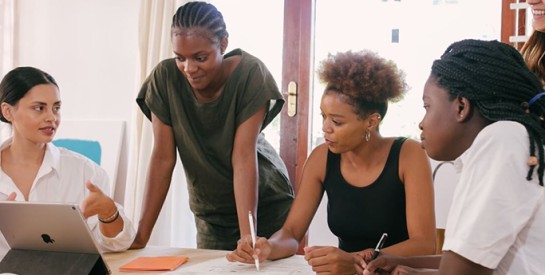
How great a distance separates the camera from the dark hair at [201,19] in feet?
6.24

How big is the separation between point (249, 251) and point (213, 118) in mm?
534

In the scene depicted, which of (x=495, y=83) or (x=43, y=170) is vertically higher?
(x=495, y=83)

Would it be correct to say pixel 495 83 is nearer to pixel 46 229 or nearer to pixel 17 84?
pixel 46 229

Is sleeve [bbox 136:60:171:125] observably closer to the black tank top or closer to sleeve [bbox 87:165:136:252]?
sleeve [bbox 87:165:136:252]

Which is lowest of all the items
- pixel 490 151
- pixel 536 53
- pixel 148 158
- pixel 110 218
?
pixel 148 158

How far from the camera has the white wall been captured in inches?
153

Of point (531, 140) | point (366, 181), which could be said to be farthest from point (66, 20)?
point (531, 140)

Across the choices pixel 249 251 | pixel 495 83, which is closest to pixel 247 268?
pixel 249 251

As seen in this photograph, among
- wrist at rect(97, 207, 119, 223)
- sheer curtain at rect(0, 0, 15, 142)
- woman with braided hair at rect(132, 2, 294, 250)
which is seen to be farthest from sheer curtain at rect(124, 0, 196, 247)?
wrist at rect(97, 207, 119, 223)

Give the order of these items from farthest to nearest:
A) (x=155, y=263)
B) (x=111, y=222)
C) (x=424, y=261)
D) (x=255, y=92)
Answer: (x=255, y=92)
(x=111, y=222)
(x=155, y=263)
(x=424, y=261)

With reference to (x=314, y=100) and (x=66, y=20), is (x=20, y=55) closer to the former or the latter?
(x=66, y=20)

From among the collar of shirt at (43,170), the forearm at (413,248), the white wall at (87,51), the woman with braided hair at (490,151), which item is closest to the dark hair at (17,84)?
the collar of shirt at (43,170)

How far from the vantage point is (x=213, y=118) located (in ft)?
6.80

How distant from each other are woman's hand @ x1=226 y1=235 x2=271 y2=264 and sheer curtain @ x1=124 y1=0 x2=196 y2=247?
184cm
